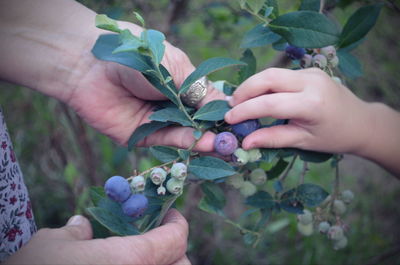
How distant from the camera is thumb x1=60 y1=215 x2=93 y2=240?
0.93 meters

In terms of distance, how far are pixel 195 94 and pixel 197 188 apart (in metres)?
0.96

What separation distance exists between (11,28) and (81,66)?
25 centimetres

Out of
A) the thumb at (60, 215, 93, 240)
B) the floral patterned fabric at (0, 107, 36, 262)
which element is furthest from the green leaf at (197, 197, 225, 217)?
the floral patterned fabric at (0, 107, 36, 262)

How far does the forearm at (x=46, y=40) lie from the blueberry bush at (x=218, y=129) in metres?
0.21

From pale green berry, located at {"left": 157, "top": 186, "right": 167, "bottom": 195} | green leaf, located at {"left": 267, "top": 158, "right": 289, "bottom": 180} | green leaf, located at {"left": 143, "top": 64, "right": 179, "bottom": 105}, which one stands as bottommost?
green leaf, located at {"left": 267, "top": 158, "right": 289, "bottom": 180}

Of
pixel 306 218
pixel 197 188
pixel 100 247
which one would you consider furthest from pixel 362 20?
pixel 197 188

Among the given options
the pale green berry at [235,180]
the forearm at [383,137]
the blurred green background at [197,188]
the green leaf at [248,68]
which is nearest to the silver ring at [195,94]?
A: the green leaf at [248,68]

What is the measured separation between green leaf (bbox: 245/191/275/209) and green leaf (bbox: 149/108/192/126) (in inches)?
15.9

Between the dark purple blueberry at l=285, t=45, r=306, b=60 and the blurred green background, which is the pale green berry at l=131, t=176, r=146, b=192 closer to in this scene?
the dark purple blueberry at l=285, t=45, r=306, b=60

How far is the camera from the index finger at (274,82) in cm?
99

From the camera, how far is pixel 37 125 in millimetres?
2918

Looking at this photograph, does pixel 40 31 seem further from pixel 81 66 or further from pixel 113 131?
pixel 113 131

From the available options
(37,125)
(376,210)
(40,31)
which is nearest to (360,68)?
(40,31)

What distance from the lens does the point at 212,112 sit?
3.35 ft
